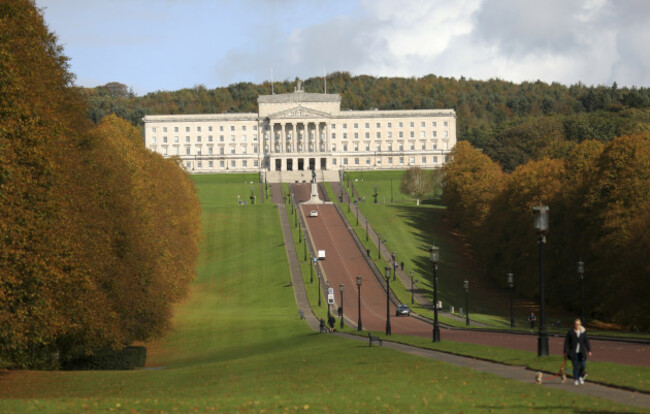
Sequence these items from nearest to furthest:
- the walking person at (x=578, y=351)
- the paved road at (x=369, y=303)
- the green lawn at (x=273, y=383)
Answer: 1. the green lawn at (x=273, y=383)
2. the walking person at (x=578, y=351)
3. the paved road at (x=369, y=303)

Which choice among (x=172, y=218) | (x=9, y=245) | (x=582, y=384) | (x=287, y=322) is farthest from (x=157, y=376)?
(x=172, y=218)

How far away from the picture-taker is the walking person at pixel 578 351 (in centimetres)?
2373

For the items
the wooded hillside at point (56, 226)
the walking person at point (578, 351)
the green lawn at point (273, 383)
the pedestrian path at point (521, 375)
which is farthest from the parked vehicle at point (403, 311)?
the walking person at point (578, 351)

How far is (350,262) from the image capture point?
9856 centimetres

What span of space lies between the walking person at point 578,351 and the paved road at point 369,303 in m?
4.75

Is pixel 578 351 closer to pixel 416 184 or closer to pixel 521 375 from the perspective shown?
pixel 521 375

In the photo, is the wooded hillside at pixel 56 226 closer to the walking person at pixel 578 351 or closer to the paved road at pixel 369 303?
the paved road at pixel 369 303

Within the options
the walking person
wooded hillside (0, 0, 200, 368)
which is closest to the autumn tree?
wooded hillside (0, 0, 200, 368)

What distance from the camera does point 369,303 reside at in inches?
3204

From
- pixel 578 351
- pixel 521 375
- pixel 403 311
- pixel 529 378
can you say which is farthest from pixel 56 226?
pixel 403 311

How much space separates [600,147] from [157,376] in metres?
63.2

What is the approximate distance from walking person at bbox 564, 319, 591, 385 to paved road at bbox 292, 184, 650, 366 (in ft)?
15.6

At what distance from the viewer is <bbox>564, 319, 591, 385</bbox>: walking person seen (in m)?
23.7

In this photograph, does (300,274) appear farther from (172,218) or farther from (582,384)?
(582,384)
